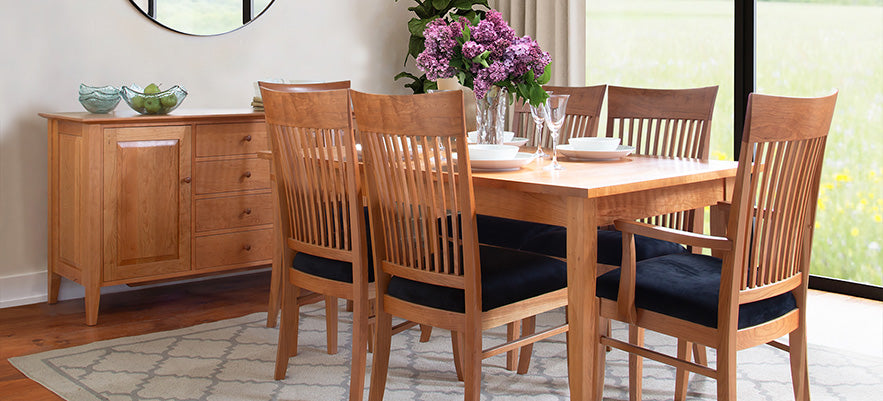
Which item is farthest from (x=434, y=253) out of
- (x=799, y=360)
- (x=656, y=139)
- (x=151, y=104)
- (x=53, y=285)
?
(x=53, y=285)

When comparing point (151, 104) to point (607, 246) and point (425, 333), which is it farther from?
point (607, 246)

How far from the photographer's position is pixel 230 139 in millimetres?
3744

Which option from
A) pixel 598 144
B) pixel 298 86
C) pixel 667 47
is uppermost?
pixel 667 47

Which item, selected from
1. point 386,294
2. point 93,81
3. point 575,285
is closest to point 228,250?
point 93,81

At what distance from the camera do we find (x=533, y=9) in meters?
4.79

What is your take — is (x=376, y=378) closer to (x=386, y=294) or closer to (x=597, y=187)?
(x=386, y=294)

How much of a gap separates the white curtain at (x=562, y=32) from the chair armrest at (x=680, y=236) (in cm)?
259

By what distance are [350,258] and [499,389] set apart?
0.65m

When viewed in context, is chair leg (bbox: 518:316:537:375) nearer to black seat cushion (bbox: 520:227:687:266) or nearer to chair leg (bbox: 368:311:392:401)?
black seat cushion (bbox: 520:227:687:266)

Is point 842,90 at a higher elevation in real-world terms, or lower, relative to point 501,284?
higher

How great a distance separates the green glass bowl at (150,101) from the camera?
3.60 m

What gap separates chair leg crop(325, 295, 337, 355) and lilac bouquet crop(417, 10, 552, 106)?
0.86m

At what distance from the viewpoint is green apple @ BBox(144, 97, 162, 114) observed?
11.8ft

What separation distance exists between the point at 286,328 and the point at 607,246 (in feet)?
3.47
